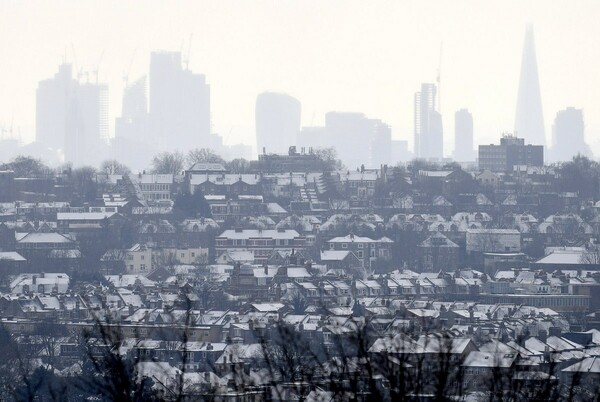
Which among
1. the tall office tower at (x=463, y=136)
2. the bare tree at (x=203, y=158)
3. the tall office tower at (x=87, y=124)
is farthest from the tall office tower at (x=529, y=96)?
the bare tree at (x=203, y=158)

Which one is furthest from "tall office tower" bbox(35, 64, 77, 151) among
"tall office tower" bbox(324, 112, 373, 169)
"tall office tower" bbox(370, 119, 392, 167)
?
"tall office tower" bbox(370, 119, 392, 167)

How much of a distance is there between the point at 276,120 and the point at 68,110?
14.9 meters

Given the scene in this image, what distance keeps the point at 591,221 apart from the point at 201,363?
31.3 metres

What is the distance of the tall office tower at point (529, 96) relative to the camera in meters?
175

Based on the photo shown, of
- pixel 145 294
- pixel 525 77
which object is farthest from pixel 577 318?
pixel 525 77

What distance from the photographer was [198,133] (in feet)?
541

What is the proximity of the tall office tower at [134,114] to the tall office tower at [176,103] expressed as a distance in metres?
0.98

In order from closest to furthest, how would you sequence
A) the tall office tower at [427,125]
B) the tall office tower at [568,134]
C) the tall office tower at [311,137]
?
1. the tall office tower at [568,134]
2. the tall office tower at [427,125]
3. the tall office tower at [311,137]

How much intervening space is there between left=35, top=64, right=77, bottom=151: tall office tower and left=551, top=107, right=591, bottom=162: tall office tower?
3805 cm

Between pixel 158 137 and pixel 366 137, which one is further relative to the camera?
pixel 158 137

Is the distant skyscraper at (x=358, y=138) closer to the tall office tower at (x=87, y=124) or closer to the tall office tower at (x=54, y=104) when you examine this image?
the tall office tower at (x=87, y=124)

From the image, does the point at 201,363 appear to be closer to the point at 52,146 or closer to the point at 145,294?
the point at 145,294

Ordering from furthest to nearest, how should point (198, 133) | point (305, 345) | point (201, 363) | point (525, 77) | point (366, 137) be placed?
point (525, 77) → point (198, 133) → point (366, 137) → point (201, 363) → point (305, 345)

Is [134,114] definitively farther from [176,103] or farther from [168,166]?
[168,166]
